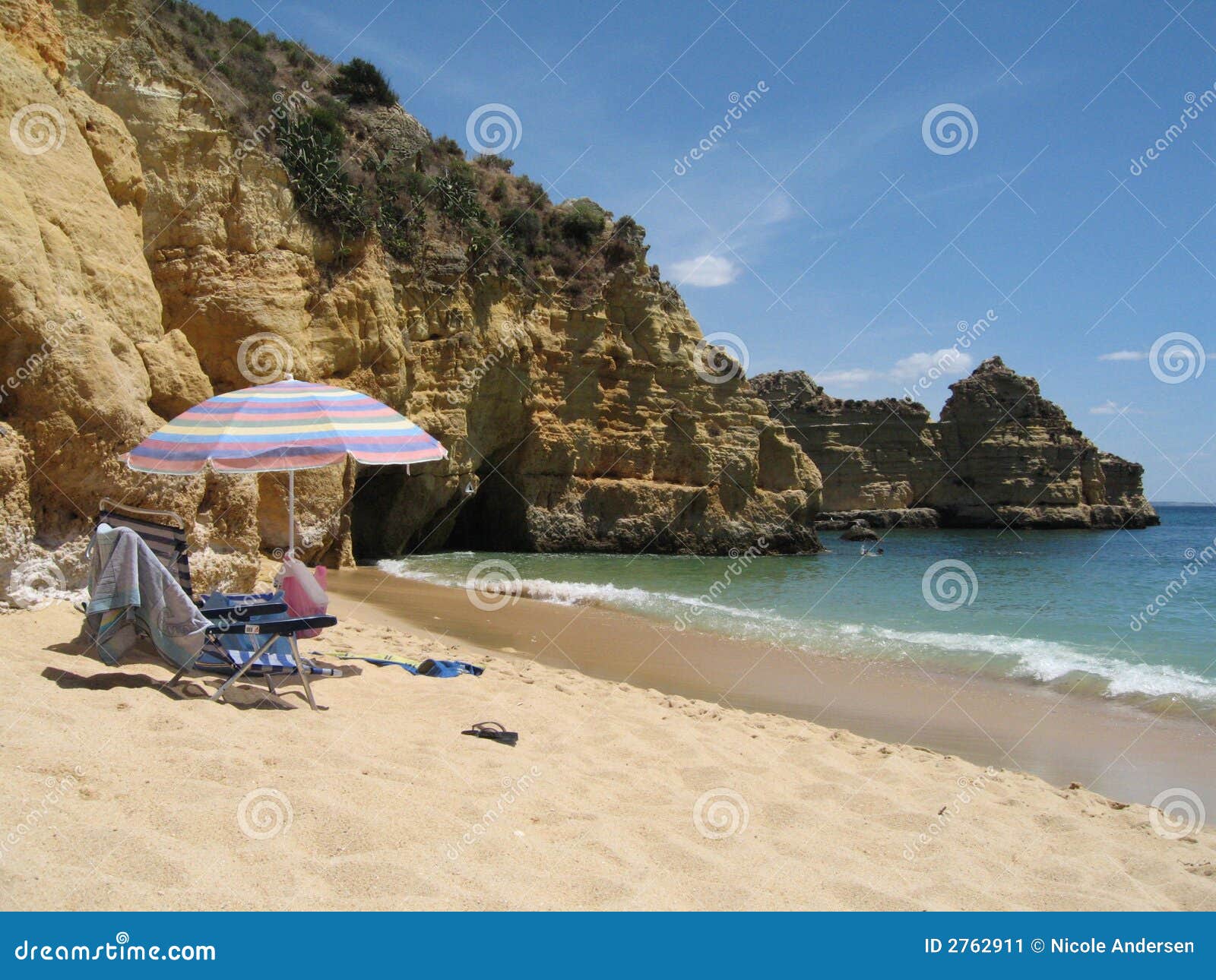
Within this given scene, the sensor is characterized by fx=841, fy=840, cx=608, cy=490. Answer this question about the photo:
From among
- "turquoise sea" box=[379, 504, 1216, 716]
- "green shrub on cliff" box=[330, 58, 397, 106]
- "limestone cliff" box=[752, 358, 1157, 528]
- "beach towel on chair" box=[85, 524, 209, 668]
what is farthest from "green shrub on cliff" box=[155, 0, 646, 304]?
"limestone cliff" box=[752, 358, 1157, 528]

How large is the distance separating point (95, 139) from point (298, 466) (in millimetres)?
7423

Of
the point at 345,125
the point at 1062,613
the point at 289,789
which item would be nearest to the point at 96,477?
the point at 289,789

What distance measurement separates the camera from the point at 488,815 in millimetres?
3621

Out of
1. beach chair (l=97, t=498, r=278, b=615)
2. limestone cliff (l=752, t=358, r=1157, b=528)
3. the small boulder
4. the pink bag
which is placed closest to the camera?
beach chair (l=97, t=498, r=278, b=615)

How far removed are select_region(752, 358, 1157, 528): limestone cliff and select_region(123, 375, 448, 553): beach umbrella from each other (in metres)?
51.6

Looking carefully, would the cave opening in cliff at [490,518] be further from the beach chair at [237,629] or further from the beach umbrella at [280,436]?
the beach chair at [237,629]

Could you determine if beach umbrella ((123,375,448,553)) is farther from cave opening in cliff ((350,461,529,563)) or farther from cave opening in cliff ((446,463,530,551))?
cave opening in cliff ((446,463,530,551))

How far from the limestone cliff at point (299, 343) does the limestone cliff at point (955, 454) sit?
87.2 ft

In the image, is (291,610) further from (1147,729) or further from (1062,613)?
(1062,613)

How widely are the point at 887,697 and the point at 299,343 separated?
12.6 metres

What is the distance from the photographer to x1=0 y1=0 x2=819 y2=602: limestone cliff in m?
7.03

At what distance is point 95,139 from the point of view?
1053cm

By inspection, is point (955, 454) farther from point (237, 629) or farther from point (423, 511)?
point (237, 629)

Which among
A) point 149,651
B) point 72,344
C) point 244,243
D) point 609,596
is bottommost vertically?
Answer: point 609,596
